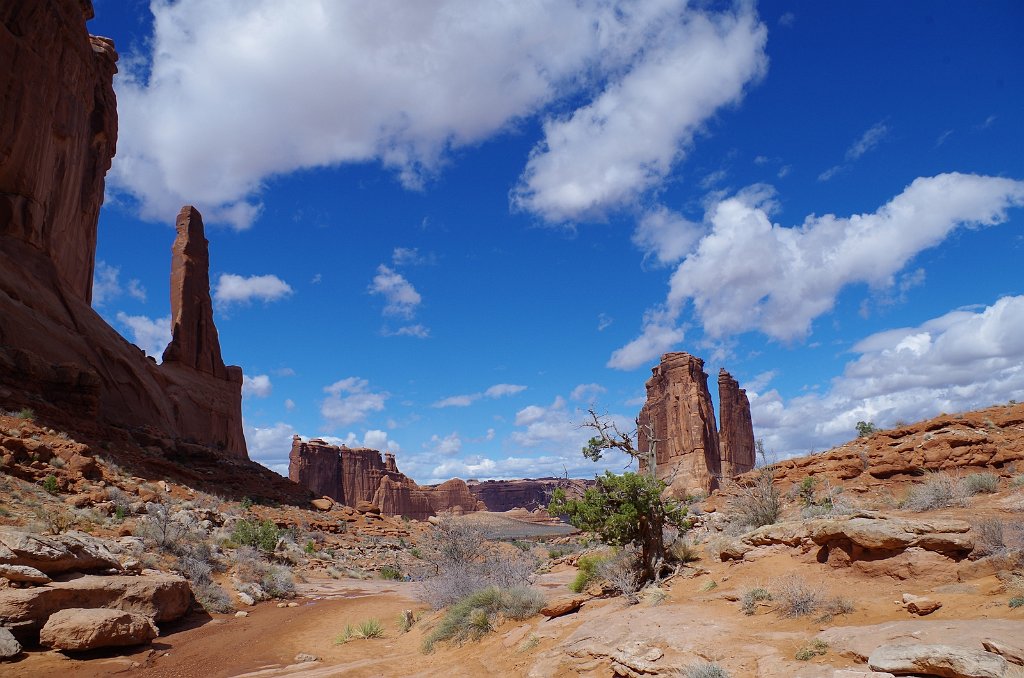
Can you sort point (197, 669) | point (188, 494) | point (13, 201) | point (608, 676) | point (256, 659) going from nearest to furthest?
1. point (608, 676)
2. point (197, 669)
3. point (256, 659)
4. point (188, 494)
5. point (13, 201)

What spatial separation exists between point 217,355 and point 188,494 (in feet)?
99.8

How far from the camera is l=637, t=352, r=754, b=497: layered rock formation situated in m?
77.9

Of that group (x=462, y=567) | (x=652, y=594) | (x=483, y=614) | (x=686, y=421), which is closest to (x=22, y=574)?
(x=483, y=614)

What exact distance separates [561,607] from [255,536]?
1430 cm

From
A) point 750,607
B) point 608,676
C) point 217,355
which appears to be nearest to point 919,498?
point 750,607

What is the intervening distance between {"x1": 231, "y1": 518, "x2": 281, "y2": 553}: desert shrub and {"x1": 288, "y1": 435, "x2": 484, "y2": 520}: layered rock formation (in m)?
87.2

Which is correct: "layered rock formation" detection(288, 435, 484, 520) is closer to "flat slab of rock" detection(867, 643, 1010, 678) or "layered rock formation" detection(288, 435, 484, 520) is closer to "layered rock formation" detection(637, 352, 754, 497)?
"layered rock formation" detection(637, 352, 754, 497)

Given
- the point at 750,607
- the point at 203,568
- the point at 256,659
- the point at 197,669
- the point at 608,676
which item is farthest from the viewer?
the point at 203,568

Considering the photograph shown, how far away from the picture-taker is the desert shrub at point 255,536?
1912 cm

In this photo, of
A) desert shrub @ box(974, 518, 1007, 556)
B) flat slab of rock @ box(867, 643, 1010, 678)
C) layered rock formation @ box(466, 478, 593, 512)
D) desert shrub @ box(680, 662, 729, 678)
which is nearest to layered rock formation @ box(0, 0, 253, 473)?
desert shrub @ box(680, 662, 729, 678)

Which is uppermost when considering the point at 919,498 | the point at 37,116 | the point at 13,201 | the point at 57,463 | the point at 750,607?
the point at 37,116

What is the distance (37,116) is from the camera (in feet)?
96.0

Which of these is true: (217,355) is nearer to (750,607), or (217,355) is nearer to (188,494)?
(188,494)

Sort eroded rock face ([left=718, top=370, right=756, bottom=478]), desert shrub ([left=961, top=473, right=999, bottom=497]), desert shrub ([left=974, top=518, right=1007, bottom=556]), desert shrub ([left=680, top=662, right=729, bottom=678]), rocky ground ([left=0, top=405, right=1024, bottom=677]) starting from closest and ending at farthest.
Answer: desert shrub ([left=680, top=662, right=729, bottom=678]) → rocky ground ([left=0, top=405, right=1024, bottom=677]) → desert shrub ([left=974, top=518, right=1007, bottom=556]) → desert shrub ([left=961, top=473, right=999, bottom=497]) → eroded rock face ([left=718, top=370, right=756, bottom=478])
